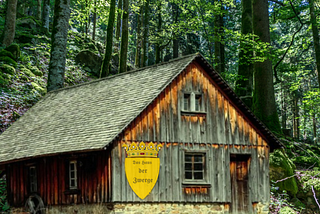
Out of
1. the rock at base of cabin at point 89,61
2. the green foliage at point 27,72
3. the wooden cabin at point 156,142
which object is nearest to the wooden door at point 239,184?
the wooden cabin at point 156,142

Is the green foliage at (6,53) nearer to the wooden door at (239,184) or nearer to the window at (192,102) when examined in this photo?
the window at (192,102)

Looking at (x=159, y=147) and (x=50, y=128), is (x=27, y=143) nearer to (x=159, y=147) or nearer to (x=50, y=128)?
(x=50, y=128)

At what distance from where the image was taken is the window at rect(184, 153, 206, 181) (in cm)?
1708

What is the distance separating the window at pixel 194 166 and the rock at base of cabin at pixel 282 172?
16.6ft

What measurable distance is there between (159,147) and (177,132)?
97cm

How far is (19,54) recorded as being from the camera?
28.9 metres

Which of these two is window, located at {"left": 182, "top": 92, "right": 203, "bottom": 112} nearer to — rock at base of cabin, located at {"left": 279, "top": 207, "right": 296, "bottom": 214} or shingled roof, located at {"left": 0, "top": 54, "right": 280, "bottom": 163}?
shingled roof, located at {"left": 0, "top": 54, "right": 280, "bottom": 163}

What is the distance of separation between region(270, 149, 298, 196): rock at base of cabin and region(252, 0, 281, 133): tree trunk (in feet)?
9.62

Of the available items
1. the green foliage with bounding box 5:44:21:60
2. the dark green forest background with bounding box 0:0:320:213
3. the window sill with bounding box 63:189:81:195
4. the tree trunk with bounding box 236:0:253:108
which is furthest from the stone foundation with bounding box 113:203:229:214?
the green foliage with bounding box 5:44:21:60

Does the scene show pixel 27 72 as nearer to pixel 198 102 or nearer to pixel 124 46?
pixel 124 46

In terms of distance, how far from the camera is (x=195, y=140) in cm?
1723

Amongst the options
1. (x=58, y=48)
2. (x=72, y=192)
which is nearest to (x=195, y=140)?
(x=72, y=192)

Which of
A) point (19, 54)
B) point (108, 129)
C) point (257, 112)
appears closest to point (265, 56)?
point (257, 112)

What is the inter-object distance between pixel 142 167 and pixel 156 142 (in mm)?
1049
